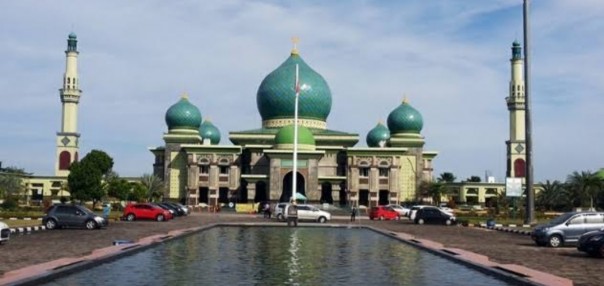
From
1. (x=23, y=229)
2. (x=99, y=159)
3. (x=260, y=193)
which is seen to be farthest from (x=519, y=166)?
(x=23, y=229)

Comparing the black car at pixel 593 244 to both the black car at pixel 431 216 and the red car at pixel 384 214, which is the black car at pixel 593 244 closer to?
the black car at pixel 431 216

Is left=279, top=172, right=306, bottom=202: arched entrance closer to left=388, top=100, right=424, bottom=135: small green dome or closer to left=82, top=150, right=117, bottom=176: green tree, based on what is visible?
left=388, top=100, right=424, bottom=135: small green dome

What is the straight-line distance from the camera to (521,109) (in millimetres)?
86250

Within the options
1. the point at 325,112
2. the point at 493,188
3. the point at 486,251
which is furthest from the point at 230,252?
the point at 493,188

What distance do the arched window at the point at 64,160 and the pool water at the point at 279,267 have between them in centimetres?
7076

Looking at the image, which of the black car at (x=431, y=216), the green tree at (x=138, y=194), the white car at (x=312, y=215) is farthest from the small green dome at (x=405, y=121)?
the white car at (x=312, y=215)

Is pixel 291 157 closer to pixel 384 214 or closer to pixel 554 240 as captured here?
pixel 384 214

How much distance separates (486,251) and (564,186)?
2249 inches

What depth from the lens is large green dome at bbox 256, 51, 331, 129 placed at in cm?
8162

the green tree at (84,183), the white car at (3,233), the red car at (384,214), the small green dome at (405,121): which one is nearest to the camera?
the white car at (3,233)

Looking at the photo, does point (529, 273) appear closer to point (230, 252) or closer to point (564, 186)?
point (230, 252)

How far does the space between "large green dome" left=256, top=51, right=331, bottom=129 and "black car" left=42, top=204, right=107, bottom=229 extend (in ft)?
159

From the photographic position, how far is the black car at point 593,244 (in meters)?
21.1

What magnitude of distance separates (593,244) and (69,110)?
76.2 metres
